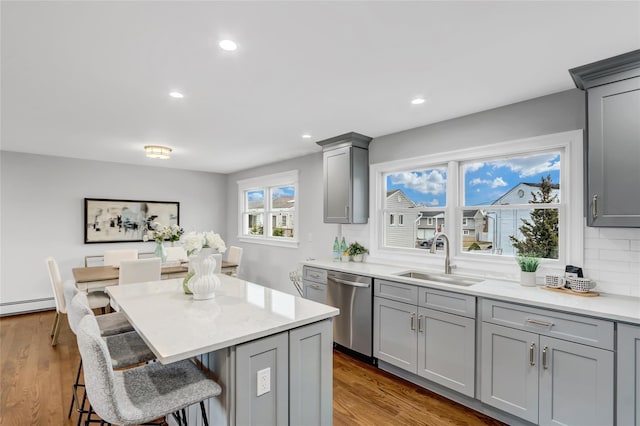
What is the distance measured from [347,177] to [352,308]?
1.46 meters

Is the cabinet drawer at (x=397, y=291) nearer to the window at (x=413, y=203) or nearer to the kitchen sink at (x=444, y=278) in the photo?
the kitchen sink at (x=444, y=278)

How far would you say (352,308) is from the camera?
3.24 metres

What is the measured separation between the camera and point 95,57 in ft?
6.40

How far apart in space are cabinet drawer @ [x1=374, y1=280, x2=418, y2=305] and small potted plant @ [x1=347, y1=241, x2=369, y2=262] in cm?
80

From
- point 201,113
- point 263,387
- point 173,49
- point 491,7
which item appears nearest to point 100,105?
point 201,113

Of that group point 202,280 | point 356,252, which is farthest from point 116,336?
point 356,252

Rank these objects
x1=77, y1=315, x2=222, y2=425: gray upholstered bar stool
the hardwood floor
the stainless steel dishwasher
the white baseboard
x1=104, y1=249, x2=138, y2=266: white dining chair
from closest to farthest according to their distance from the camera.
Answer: x1=77, y1=315, x2=222, y2=425: gray upholstered bar stool
the hardwood floor
the stainless steel dishwasher
the white baseboard
x1=104, y1=249, x2=138, y2=266: white dining chair

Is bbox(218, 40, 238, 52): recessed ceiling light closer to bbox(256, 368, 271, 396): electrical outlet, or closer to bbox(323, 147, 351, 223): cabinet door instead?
bbox(256, 368, 271, 396): electrical outlet

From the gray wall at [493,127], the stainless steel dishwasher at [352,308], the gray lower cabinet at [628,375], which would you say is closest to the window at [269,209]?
the stainless steel dishwasher at [352,308]

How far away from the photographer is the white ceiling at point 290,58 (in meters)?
1.54

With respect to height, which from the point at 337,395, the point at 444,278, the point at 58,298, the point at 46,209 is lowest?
the point at 337,395

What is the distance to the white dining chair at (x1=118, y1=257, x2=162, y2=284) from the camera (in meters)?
3.50

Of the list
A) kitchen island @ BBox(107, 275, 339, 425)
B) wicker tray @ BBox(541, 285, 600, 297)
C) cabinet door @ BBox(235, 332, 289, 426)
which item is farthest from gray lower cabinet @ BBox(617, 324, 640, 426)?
cabinet door @ BBox(235, 332, 289, 426)

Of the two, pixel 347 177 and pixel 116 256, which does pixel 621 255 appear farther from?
pixel 116 256
